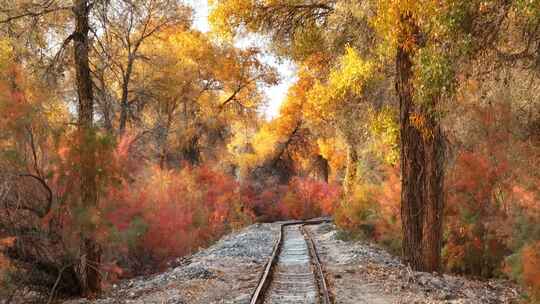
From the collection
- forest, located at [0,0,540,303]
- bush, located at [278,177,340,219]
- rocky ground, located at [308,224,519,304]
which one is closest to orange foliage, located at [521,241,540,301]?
forest, located at [0,0,540,303]

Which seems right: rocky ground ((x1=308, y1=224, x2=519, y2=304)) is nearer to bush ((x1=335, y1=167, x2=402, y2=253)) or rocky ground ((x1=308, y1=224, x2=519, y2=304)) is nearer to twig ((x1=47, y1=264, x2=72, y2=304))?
bush ((x1=335, y1=167, x2=402, y2=253))

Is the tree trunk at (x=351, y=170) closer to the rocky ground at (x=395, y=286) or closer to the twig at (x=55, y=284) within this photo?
the rocky ground at (x=395, y=286)

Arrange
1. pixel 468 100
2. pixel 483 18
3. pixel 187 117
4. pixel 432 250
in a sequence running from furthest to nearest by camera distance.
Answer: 1. pixel 187 117
2. pixel 468 100
3. pixel 432 250
4. pixel 483 18

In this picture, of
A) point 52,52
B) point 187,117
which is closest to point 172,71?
point 187,117

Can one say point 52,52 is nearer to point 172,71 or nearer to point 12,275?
point 12,275

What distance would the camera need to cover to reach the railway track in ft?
32.8

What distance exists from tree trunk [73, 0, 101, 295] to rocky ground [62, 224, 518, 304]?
0.69m

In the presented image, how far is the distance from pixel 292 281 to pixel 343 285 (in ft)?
3.60

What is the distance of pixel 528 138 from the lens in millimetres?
16922

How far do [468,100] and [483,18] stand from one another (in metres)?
8.35

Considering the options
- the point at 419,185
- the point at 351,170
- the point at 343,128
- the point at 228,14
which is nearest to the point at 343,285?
the point at 419,185

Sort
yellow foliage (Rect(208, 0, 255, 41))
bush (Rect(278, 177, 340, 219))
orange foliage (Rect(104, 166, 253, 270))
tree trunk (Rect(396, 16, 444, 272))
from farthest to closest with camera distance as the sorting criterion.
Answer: bush (Rect(278, 177, 340, 219)) → orange foliage (Rect(104, 166, 253, 270)) → yellow foliage (Rect(208, 0, 255, 41)) → tree trunk (Rect(396, 16, 444, 272))

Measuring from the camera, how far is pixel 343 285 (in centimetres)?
1161

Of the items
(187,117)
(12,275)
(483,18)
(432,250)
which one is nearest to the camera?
(483,18)
